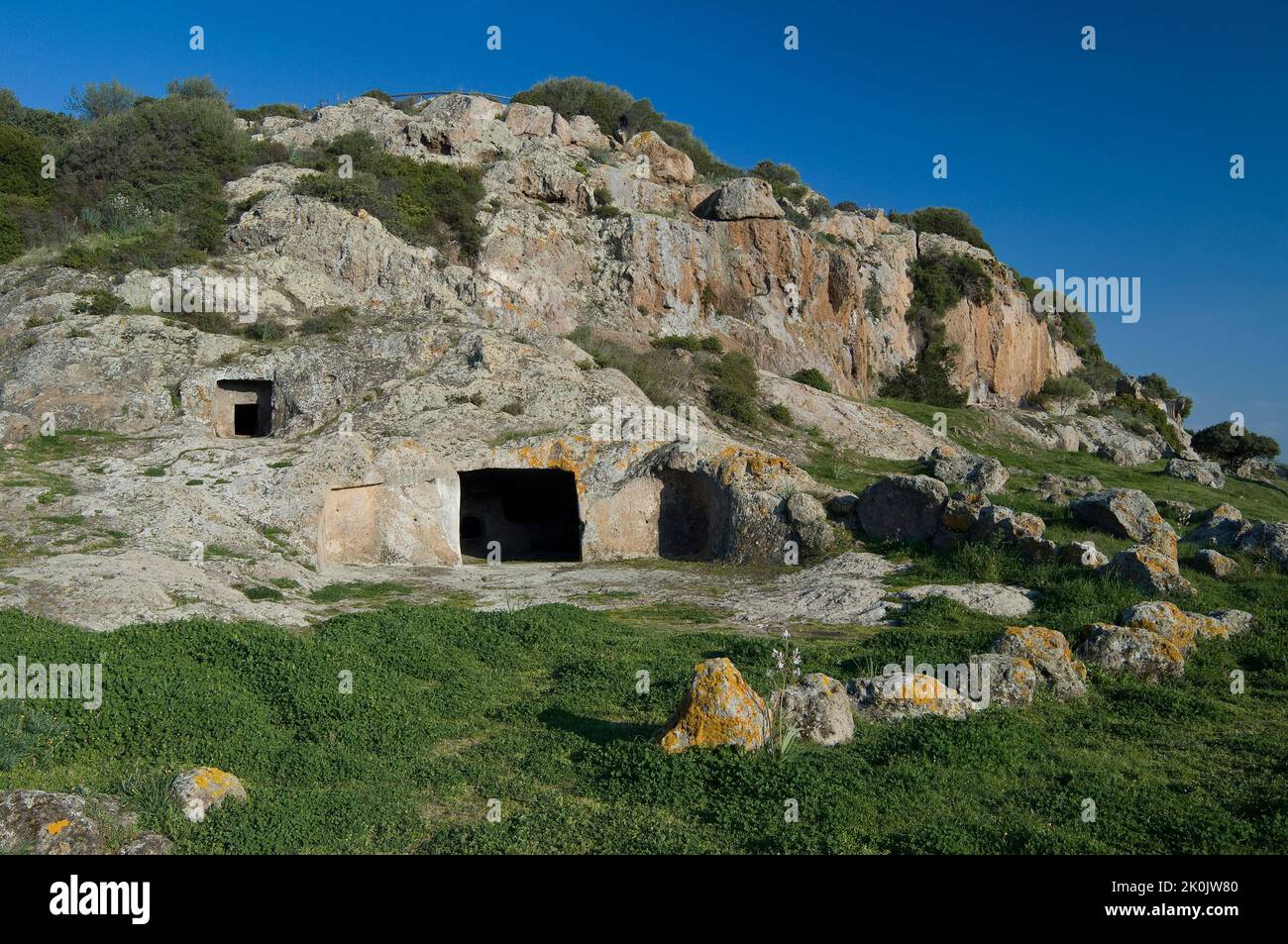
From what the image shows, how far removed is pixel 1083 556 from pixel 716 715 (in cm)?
1050

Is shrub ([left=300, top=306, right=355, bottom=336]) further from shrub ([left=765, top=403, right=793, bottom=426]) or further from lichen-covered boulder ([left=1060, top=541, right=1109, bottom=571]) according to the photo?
lichen-covered boulder ([left=1060, top=541, right=1109, bottom=571])

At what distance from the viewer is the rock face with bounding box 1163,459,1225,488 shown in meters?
33.4

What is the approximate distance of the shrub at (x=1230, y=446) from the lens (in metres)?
46.9

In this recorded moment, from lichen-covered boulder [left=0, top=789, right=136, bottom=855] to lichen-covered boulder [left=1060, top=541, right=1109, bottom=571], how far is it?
15.1 meters

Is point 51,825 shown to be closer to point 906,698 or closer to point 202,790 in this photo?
point 202,790

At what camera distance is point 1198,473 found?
3381 cm

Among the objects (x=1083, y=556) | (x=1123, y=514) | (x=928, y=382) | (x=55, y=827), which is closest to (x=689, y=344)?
(x=928, y=382)

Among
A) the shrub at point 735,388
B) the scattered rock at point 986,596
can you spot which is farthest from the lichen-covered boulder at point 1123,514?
the shrub at point 735,388

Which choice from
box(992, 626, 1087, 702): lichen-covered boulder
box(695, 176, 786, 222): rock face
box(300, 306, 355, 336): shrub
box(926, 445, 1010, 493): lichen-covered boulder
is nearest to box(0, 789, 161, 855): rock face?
box(992, 626, 1087, 702): lichen-covered boulder

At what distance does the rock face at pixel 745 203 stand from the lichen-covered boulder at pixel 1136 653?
34.3 meters

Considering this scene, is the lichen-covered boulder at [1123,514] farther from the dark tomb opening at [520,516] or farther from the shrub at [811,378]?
the shrub at [811,378]

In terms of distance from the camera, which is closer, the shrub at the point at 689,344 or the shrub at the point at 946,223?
the shrub at the point at 689,344
